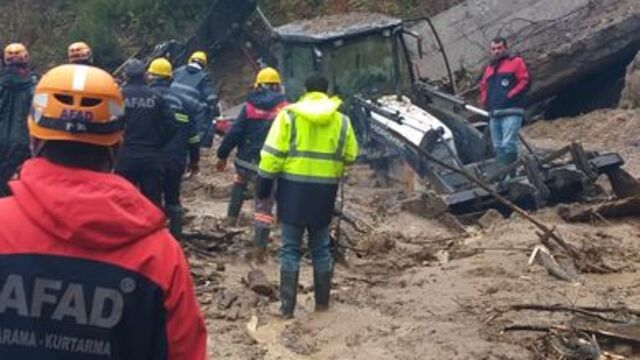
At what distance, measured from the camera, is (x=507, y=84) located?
13.6 metres

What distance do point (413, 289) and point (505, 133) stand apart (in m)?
4.77

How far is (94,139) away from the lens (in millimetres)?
2938

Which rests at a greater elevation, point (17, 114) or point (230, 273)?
point (17, 114)

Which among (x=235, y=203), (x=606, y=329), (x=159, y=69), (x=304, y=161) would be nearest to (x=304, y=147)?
(x=304, y=161)

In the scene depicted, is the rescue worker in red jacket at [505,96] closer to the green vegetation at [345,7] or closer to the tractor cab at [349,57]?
the tractor cab at [349,57]

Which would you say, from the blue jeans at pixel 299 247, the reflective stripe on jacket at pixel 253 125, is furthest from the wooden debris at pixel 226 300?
the reflective stripe on jacket at pixel 253 125

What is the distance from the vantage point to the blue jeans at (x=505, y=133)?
13.2 meters

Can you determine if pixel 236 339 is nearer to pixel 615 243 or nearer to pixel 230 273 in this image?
pixel 230 273

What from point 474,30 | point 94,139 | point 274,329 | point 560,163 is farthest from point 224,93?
point 94,139

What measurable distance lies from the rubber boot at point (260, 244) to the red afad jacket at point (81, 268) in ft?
23.3

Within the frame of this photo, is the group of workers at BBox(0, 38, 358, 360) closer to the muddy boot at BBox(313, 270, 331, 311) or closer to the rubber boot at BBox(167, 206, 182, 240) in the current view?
the muddy boot at BBox(313, 270, 331, 311)

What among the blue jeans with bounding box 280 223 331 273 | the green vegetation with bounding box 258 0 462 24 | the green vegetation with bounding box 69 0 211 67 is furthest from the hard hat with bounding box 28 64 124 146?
the green vegetation with bounding box 258 0 462 24

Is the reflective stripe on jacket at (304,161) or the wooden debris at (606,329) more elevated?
the reflective stripe on jacket at (304,161)

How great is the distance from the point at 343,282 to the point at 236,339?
1989 mm
